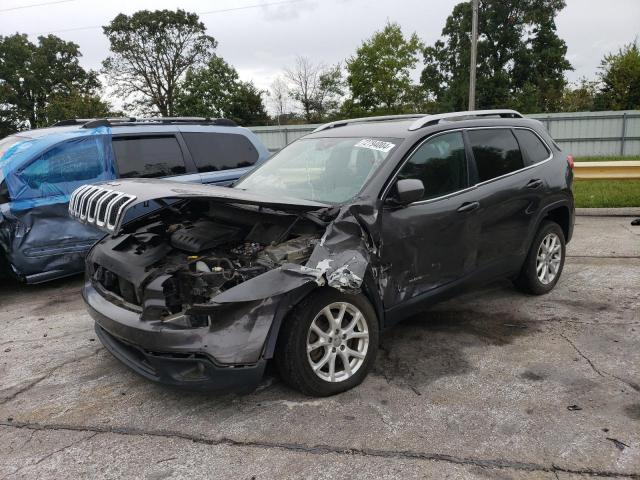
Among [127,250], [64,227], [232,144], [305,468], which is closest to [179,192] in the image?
[127,250]

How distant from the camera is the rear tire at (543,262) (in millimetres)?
4793

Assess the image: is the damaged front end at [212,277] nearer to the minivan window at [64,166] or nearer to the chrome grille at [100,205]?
the chrome grille at [100,205]

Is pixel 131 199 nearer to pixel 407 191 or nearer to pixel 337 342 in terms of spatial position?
pixel 337 342

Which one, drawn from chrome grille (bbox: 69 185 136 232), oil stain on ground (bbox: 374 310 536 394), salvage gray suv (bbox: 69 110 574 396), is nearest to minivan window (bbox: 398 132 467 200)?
salvage gray suv (bbox: 69 110 574 396)

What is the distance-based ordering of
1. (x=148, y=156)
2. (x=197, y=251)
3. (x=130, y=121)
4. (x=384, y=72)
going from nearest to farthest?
(x=197, y=251) < (x=148, y=156) < (x=130, y=121) < (x=384, y=72)

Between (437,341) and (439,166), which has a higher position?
(439,166)

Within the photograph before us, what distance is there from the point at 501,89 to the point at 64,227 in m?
43.1

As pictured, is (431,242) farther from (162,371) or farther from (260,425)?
(162,371)

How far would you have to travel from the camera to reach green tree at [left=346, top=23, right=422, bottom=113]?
40.6m

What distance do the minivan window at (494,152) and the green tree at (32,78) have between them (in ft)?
167

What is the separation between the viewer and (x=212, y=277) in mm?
2982

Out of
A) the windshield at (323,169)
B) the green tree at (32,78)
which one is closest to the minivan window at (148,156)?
the windshield at (323,169)

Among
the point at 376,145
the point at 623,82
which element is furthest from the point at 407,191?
the point at 623,82

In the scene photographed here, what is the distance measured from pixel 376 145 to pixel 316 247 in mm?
1161
